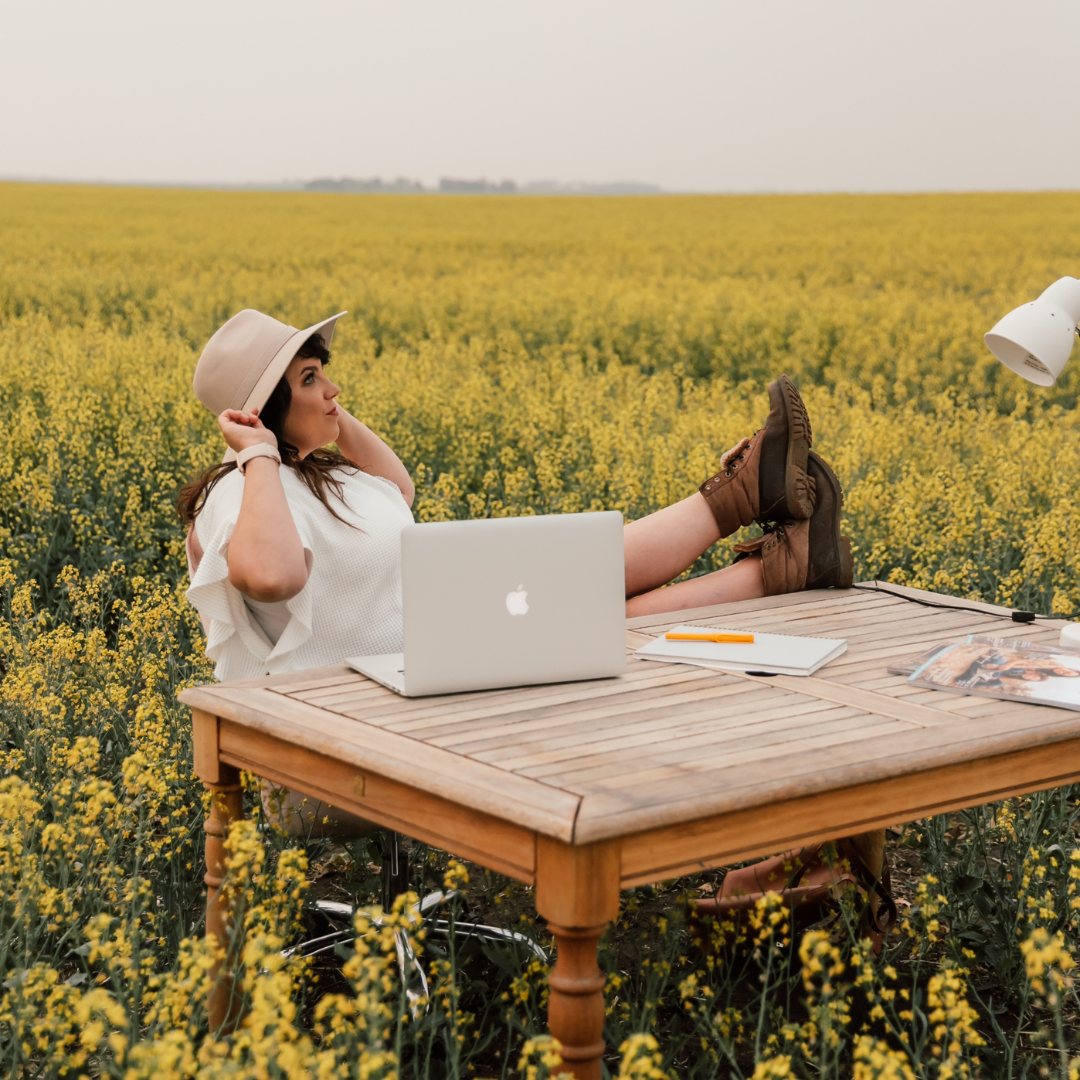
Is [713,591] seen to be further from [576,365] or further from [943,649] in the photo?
[576,365]

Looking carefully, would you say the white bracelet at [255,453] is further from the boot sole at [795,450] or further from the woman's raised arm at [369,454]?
the boot sole at [795,450]

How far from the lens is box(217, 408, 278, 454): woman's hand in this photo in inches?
120

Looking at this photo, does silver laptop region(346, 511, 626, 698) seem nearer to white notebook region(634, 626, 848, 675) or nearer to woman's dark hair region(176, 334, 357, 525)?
white notebook region(634, 626, 848, 675)

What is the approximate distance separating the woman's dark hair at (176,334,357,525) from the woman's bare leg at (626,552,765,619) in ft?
2.94

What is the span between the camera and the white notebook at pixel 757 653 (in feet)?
8.75

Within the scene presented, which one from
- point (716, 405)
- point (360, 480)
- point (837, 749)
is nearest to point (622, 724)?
point (837, 749)

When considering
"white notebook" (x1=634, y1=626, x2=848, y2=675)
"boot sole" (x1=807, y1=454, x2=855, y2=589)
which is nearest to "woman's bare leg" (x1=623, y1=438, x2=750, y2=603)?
"boot sole" (x1=807, y1=454, x2=855, y2=589)

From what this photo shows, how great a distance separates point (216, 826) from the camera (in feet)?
8.38

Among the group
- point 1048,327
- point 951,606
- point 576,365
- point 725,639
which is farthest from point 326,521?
point 576,365

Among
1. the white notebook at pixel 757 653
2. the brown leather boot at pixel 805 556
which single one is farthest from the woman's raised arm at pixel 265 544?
the brown leather boot at pixel 805 556

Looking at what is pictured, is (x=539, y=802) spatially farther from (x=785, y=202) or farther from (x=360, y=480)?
(x=785, y=202)

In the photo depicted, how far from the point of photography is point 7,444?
6586 millimetres

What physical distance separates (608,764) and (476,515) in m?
3.97

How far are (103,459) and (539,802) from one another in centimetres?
494
